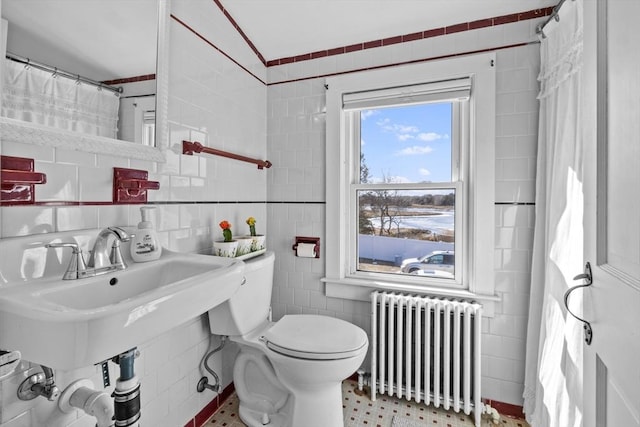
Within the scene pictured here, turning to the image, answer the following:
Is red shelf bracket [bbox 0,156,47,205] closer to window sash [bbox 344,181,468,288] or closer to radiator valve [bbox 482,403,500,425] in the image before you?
window sash [bbox 344,181,468,288]

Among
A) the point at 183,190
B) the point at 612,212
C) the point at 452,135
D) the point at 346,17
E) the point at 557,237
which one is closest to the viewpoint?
the point at 612,212

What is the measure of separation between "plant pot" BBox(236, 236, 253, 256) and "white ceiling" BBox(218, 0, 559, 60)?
1.26 meters

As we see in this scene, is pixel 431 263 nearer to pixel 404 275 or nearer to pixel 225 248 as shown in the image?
pixel 404 275

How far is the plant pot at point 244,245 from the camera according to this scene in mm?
1563

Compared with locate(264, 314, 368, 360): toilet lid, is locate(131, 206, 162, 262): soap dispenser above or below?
above

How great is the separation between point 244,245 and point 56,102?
0.94 metres

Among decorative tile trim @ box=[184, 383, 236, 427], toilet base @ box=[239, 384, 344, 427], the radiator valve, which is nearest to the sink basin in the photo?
toilet base @ box=[239, 384, 344, 427]

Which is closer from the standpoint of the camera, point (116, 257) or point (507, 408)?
Answer: point (116, 257)

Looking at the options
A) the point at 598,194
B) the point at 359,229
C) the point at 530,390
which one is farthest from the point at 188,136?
the point at 530,390

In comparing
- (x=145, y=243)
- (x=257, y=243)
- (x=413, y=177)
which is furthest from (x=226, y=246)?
(x=413, y=177)

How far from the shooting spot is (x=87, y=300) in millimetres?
903

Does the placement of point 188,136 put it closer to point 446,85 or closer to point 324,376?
point 324,376

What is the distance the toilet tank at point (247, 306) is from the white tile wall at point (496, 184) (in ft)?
1.52

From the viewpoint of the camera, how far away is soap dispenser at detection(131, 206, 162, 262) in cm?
114
